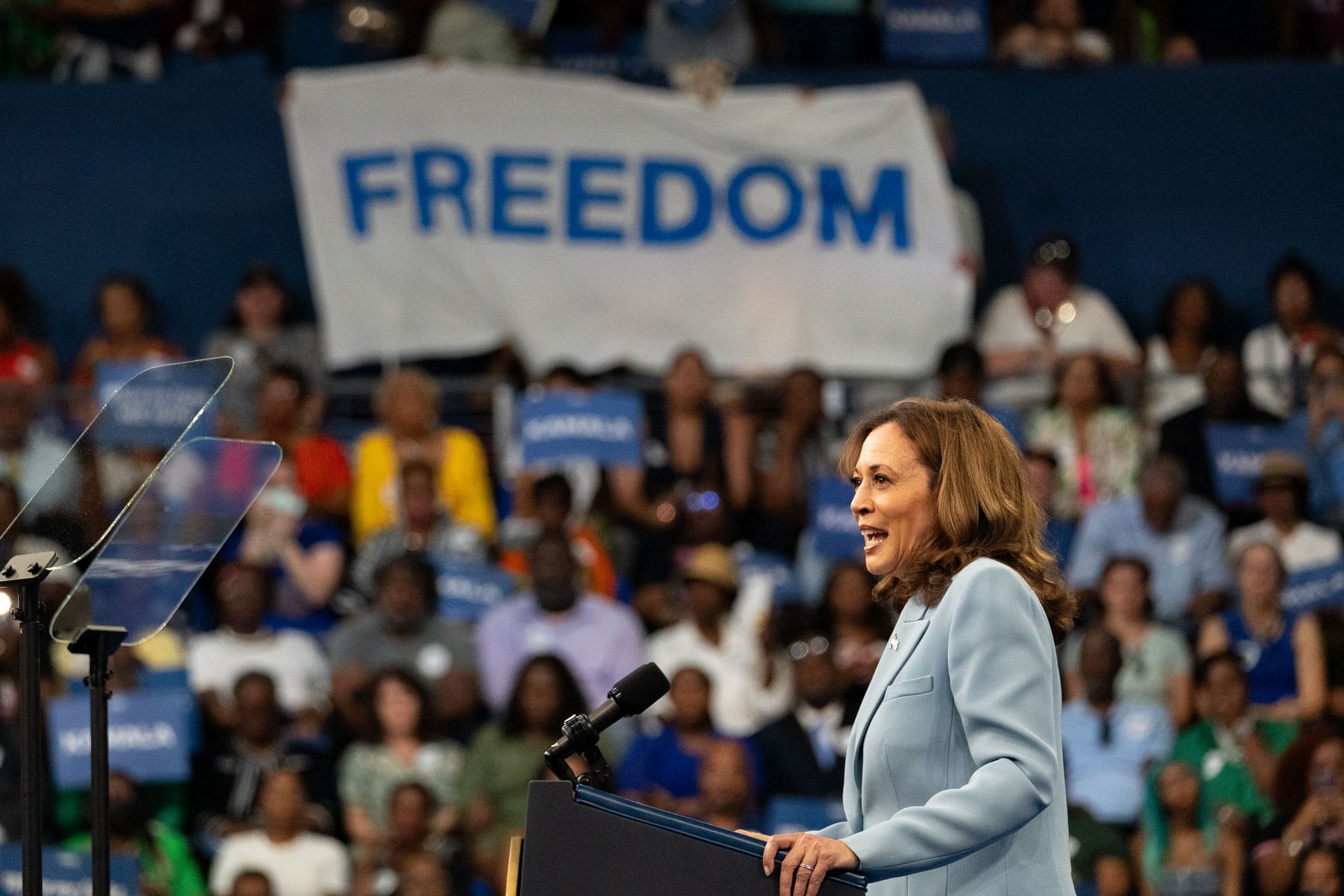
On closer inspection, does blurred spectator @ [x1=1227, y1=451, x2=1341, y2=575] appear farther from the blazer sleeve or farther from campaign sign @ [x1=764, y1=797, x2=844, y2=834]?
the blazer sleeve

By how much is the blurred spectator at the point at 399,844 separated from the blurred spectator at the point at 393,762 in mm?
31

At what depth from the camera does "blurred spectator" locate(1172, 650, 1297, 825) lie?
7027mm

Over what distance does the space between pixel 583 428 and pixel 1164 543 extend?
2.25 metres

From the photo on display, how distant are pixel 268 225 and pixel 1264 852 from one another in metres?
5.60

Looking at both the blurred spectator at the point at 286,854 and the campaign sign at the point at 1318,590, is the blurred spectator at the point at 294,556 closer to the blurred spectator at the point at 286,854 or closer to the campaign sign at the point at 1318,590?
the blurred spectator at the point at 286,854

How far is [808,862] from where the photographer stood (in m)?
2.54

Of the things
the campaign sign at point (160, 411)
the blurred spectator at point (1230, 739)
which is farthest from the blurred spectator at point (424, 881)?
the campaign sign at point (160, 411)

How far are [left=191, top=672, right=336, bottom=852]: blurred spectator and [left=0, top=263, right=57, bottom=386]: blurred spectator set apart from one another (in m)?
2.13

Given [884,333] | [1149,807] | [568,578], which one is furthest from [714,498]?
[1149,807]

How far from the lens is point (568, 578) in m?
7.61

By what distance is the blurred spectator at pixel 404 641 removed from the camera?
24.6 feet

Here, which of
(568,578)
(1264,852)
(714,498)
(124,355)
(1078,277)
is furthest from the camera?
(1078,277)

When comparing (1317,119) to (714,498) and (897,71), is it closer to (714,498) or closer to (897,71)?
(897,71)

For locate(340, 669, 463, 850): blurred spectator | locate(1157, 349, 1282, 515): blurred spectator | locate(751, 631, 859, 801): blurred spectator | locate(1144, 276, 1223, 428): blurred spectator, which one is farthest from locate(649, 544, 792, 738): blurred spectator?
locate(1144, 276, 1223, 428): blurred spectator
